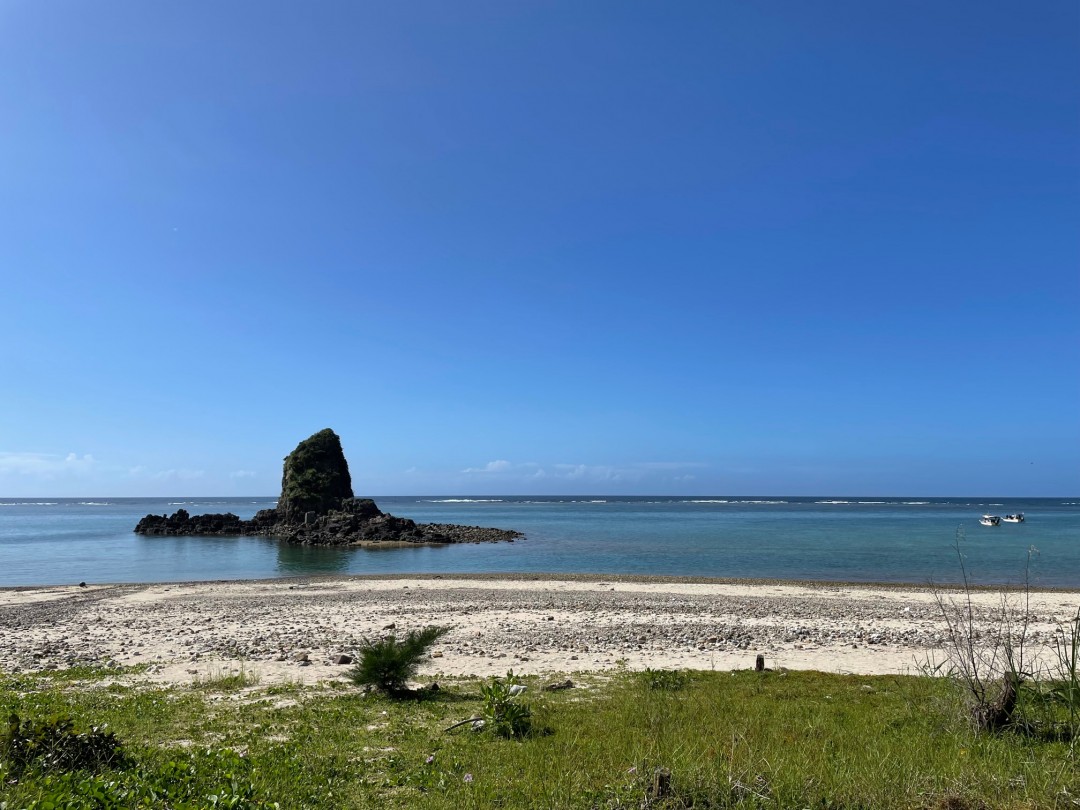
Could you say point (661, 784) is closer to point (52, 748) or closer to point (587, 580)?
point (52, 748)

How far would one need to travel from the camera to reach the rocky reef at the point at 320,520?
78.5 metres

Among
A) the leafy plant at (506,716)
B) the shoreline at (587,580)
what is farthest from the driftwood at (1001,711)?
the shoreline at (587,580)

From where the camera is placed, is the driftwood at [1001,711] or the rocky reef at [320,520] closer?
the driftwood at [1001,711]

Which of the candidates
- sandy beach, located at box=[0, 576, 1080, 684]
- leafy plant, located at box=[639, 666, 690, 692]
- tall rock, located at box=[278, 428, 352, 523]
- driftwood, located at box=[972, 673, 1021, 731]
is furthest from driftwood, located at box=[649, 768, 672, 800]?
tall rock, located at box=[278, 428, 352, 523]

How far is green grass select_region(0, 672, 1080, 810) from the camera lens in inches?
262

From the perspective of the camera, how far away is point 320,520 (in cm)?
8769

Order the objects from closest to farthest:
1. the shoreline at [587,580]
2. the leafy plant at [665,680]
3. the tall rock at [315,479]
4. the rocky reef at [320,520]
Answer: the leafy plant at [665,680], the shoreline at [587,580], the rocky reef at [320,520], the tall rock at [315,479]

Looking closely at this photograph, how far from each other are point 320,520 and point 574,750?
280 ft

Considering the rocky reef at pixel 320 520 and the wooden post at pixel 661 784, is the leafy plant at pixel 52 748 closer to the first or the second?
the wooden post at pixel 661 784

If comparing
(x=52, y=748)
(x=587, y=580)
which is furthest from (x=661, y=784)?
(x=587, y=580)

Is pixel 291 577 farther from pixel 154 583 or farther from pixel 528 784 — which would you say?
pixel 528 784

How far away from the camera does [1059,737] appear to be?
8805 millimetres

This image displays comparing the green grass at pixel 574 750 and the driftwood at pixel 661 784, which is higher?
the driftwood at pixel 661 784

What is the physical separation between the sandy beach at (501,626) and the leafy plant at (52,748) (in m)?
6.69
